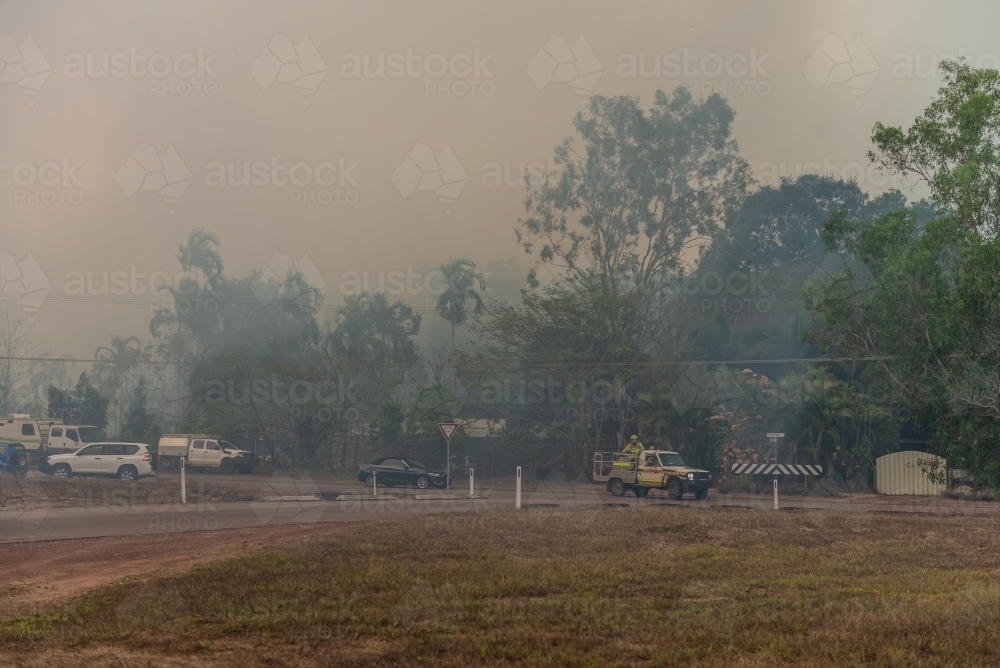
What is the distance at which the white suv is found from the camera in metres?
41.3

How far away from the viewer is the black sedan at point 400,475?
41.7 meters

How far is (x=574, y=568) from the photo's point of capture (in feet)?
47.9

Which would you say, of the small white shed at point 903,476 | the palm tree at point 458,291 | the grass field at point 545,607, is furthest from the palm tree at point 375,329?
the grass field at point 545,607

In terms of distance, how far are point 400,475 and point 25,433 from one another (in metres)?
23.8

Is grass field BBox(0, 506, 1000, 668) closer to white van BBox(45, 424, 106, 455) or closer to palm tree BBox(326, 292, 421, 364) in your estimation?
white van BBox(45, 424, 106, 455)

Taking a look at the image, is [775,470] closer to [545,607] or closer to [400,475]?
[400,475]

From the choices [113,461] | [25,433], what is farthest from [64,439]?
[113,461]

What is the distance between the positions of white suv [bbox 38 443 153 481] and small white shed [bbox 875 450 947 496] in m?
31.9

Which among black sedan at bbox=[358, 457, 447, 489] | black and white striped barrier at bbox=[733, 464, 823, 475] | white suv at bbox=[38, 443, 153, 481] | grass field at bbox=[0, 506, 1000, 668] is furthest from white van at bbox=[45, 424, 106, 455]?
grass field at bbox=[0, 506, 1000, 668]

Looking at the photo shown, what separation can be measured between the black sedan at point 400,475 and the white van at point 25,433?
20533 millimetres

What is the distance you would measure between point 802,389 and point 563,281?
16110 millimetres

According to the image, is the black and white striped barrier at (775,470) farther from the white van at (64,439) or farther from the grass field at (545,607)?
the white van at (64,439)

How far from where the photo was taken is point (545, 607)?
36.8 ft

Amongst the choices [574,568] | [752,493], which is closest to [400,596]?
[574,568]
